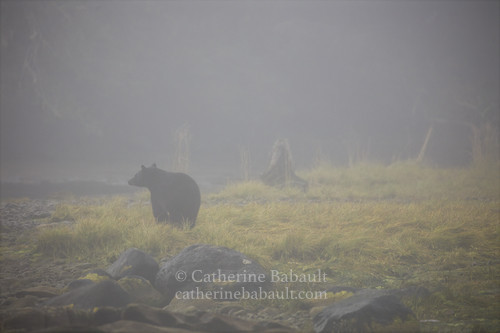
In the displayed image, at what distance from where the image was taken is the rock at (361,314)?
8.09 feet

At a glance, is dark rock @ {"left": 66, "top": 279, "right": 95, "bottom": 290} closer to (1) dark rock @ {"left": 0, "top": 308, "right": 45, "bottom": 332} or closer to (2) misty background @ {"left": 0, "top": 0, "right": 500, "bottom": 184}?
(1) dark rock @ {"left": 0, "top": 308, "right": 45, "bottom": 332}

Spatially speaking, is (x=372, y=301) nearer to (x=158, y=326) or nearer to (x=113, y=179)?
(x=158, y=326)

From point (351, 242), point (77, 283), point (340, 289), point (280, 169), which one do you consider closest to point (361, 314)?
point (340, 289)

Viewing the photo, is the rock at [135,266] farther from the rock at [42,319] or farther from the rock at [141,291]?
the rock at [42,319]

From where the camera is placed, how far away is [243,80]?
1015 inches

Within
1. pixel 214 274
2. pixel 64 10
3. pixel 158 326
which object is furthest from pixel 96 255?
pixel 64 10

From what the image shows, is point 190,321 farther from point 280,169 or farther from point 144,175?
point 280,169

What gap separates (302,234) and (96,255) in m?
2.73

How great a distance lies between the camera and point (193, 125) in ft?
80.4

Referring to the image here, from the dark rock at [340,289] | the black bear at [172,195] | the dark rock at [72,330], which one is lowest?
the dark rock at [340,289]

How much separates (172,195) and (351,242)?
8.84 feet

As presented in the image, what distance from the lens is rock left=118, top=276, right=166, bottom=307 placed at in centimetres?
321

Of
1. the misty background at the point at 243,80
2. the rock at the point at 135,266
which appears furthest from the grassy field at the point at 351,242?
the misty background at the point at 243,80

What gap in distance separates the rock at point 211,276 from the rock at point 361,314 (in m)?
0.84
